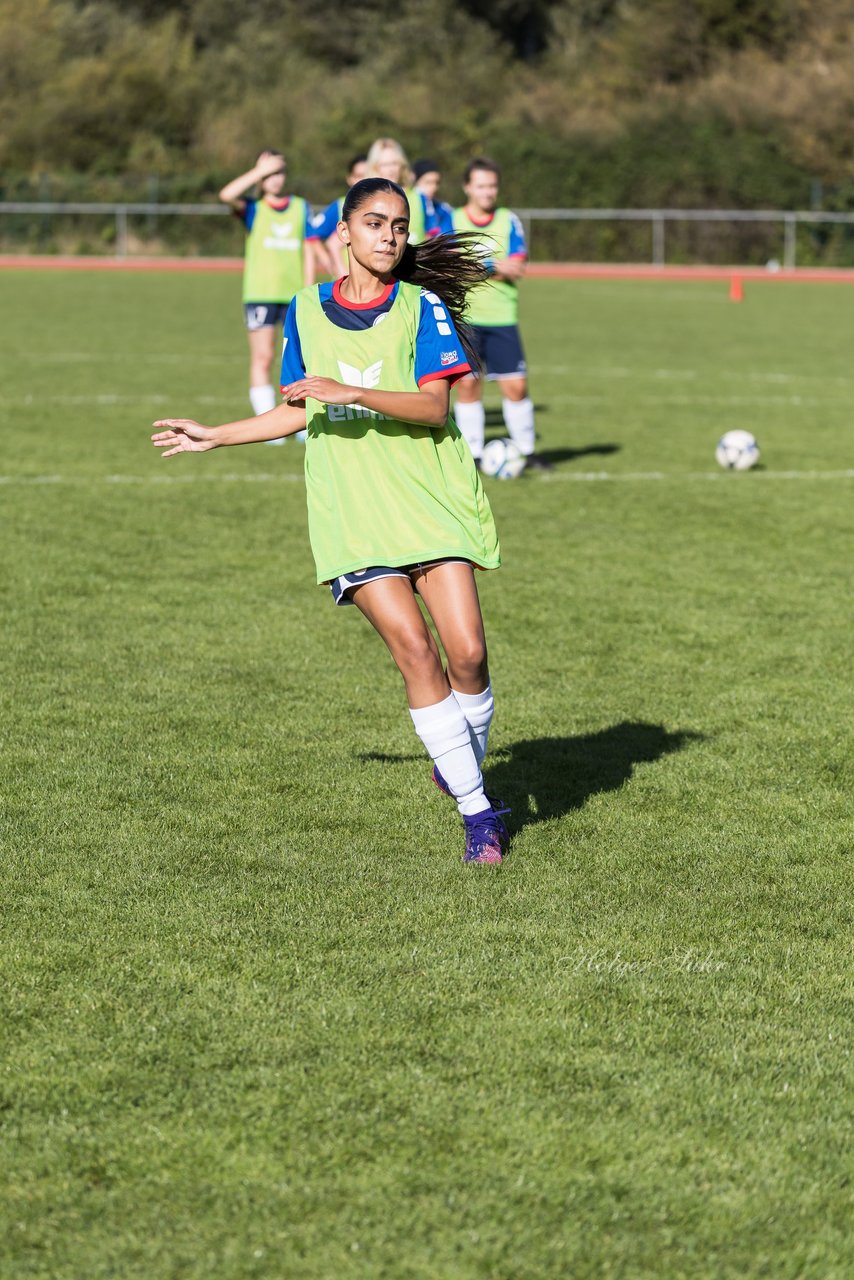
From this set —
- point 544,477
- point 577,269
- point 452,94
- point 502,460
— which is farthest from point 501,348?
point 452,94

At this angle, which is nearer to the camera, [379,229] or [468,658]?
[379,229]

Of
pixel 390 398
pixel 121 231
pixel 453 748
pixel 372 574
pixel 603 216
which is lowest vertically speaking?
pixel 453 748

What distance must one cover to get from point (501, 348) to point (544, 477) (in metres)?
1.00

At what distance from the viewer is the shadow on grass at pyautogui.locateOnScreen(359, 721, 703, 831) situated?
538 centimetres

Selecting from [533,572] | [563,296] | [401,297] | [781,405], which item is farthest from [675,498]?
[563,296]

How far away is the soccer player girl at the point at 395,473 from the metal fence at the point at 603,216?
39883 millimetres

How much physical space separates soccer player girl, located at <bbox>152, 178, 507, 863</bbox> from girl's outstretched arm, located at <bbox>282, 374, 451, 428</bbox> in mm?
16

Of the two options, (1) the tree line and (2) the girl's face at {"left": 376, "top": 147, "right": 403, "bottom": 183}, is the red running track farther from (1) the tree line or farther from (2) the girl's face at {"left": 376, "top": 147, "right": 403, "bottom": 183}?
(2) the girl's face at {"left": 376, "top": 147, "right": 403, "bottom": 183}

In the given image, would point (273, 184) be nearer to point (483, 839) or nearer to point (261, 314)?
point (261, 314)

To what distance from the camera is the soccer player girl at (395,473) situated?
4660mm

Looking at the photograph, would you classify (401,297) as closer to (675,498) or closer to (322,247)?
(675,498)

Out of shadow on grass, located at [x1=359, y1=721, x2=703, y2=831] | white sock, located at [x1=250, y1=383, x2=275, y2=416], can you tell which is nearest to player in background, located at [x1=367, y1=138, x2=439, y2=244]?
white sock, located at [x1=250, y1=383, x2=275, y2=416]

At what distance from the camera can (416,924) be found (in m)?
4.32

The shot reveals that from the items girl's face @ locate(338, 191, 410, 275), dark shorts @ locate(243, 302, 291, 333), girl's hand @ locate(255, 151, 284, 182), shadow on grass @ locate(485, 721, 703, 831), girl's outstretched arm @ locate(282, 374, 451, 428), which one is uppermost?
girl's hand @ locate(255, 151, 284, 182)
